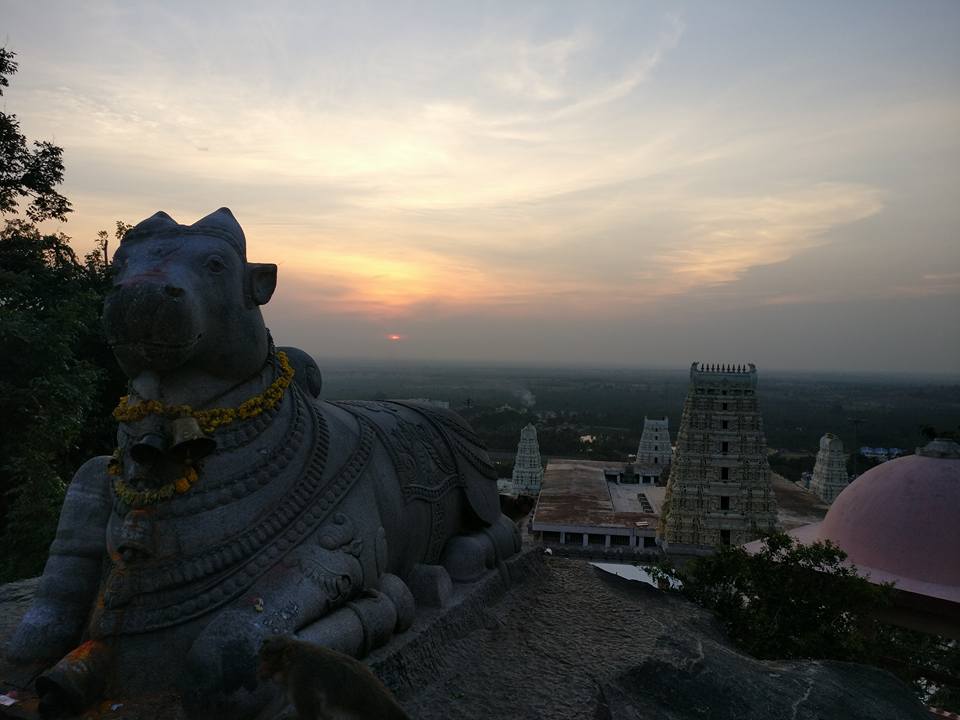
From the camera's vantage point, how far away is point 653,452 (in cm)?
4134

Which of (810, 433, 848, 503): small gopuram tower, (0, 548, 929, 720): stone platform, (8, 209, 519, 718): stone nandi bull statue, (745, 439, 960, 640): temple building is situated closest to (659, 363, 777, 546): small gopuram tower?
(745, 439, 960, 640): temple building

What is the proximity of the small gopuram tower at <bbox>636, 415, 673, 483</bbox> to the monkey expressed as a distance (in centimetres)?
3887

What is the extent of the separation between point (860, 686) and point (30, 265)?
1149 centimetres

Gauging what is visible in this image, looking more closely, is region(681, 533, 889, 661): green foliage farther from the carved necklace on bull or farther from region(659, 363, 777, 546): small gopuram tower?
region(659, 363, 777, 546): small gopuram tower

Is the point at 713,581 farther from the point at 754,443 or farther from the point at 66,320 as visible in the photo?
the point at 754,443

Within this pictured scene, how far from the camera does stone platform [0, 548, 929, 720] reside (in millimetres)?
Answer: 3422

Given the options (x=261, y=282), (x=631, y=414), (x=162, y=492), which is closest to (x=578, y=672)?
(x=162, y=492)

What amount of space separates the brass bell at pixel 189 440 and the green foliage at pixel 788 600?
15.2 feet

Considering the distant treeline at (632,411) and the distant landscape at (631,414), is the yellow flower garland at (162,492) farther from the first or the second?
the distant treeline at (632,411)

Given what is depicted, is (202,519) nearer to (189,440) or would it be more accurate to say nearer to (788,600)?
(189,440)

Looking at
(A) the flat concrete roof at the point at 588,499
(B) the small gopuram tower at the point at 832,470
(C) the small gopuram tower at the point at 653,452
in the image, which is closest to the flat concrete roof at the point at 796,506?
(B) the small gopuram tower at the point at 832,470

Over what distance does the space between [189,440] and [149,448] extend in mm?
170

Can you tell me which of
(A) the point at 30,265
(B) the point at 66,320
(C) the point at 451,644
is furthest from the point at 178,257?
(A) the point at 30,265

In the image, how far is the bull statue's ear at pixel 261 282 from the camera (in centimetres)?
329
